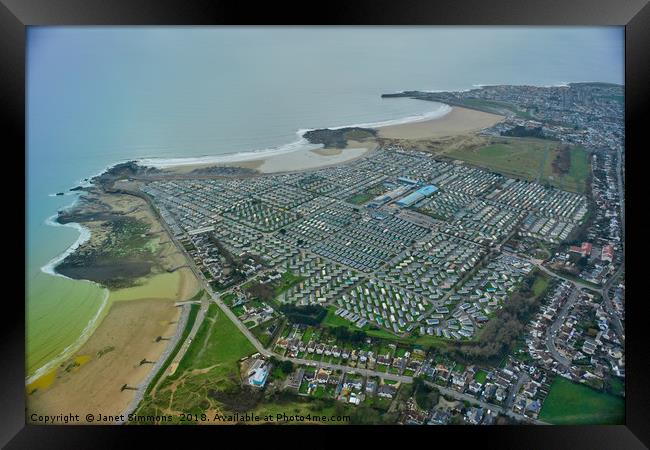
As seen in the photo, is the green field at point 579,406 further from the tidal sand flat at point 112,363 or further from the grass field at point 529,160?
the tidal sand flat at point 112,363

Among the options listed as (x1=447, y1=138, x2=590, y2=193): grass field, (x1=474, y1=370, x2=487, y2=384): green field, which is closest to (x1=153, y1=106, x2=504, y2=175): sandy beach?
(x1=447, y1=138, x2=590, y2=193): grass field

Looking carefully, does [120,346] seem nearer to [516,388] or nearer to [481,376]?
[481,376]

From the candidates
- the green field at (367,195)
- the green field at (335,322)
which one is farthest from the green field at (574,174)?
the green field at (335,322)

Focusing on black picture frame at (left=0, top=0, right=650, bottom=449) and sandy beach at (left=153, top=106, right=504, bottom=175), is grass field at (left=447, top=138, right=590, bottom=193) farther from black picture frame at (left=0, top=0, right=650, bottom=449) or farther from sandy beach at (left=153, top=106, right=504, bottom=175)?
black picture frame at (left=0, top=0, right=650, bottom=449)

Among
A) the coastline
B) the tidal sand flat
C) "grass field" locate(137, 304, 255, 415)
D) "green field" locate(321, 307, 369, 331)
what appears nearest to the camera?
the tidal sand flat

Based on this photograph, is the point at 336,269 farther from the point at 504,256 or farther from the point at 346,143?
the point at 346,143

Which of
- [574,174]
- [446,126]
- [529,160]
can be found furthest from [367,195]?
[574,174]
